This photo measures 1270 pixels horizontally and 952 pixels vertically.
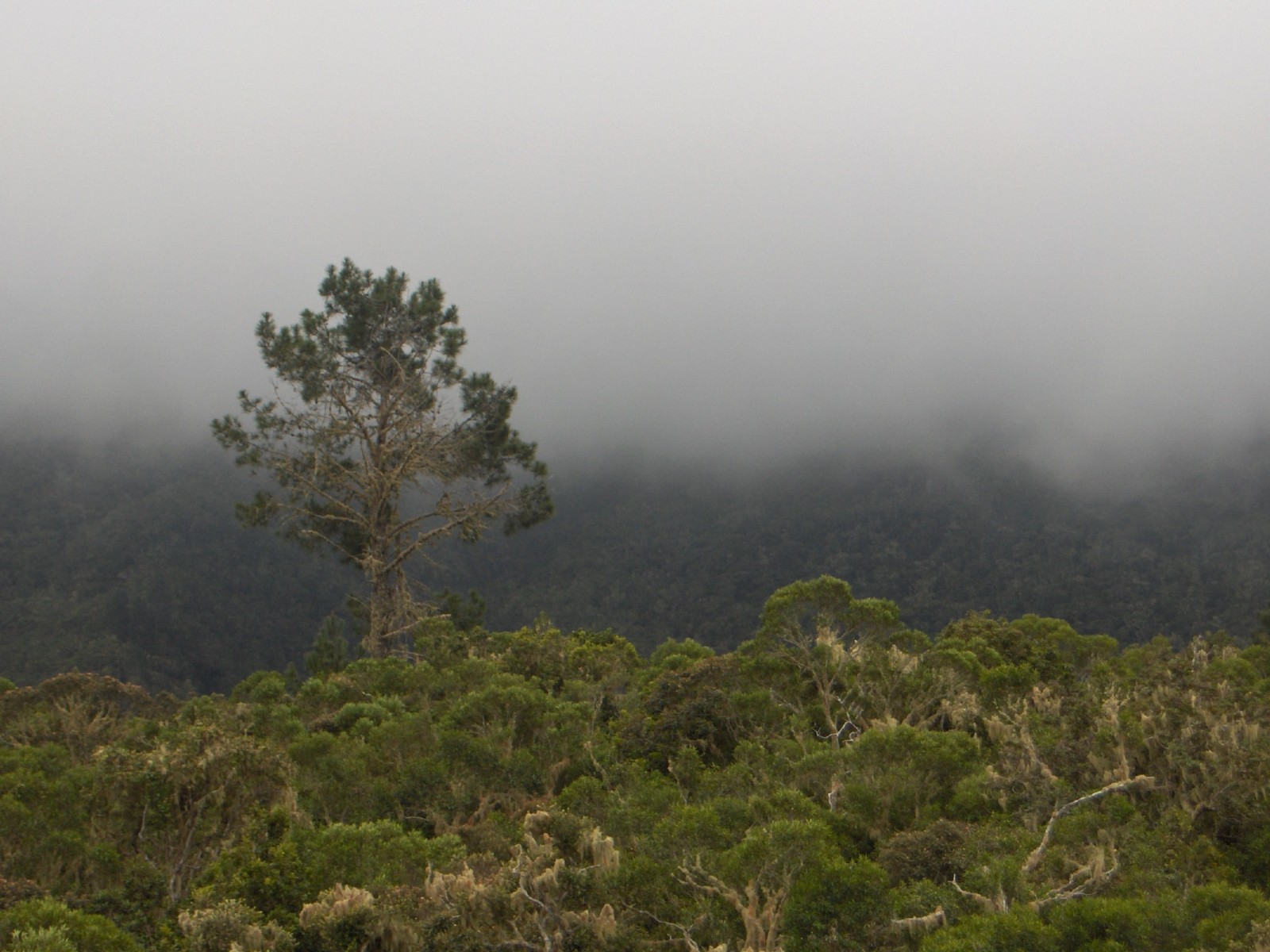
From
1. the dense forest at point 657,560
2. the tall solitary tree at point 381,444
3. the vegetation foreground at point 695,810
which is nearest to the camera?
the vegetation foreground at point 695,810

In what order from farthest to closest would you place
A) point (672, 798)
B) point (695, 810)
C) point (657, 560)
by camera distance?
point (657, 560) → point (672, 798) → point (695, 810)

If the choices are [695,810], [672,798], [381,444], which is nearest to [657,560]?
[381,444]

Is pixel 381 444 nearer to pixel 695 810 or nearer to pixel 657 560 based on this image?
pixel 695 810

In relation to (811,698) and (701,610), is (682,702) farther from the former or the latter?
(701,610)

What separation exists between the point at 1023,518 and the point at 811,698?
3819 inches

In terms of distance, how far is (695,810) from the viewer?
10.0 m

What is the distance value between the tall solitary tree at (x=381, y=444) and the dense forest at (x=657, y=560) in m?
55.8

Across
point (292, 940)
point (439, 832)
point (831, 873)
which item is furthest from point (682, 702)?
point (292, 940)

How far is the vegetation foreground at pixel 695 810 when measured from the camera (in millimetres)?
8273

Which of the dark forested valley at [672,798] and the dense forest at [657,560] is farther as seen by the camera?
the dense forest at [657,560]

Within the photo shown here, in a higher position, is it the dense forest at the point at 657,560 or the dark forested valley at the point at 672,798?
the dark forested valley at the point at 672,798

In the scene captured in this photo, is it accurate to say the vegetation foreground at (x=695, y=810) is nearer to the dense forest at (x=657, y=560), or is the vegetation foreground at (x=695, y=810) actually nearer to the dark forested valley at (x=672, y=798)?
the dark forested valley at (x=672, y=798)

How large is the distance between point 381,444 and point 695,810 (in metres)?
22.4

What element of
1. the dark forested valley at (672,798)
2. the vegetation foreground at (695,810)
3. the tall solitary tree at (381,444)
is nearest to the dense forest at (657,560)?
the tall solitary tree at (381,444)
